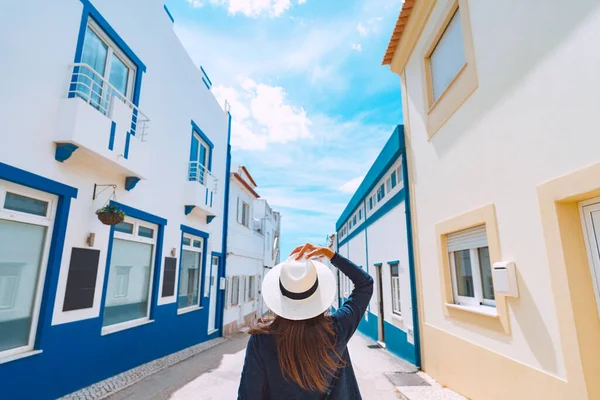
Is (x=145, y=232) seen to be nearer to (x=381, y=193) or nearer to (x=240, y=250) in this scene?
(x=381, y=193)

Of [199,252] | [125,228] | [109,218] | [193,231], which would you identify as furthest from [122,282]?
[199,252]

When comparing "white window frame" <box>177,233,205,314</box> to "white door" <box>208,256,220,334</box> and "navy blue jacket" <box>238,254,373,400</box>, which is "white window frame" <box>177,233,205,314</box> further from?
"navy blue jacket" <box>238,254,373,400</box>

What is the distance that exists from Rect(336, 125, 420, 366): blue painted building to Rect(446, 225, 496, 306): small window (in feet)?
5.25

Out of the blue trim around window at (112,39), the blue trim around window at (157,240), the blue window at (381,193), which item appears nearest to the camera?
the blue trim around window at (112,39)

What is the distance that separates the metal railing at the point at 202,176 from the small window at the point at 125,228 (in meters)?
2.88

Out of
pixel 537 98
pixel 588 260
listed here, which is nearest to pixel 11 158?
pixel 537 98

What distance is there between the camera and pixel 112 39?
6.12 m

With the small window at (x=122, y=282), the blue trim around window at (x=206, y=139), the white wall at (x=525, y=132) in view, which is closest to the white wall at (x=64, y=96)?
the blue trim around window at (x=206, y=139)

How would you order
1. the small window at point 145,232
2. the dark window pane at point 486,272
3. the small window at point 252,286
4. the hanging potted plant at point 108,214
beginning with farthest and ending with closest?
the small window at point 252,286 < the small window at point 145,232 < the hanging potted plant at point 108,214 < the dark window pane at point 486,272

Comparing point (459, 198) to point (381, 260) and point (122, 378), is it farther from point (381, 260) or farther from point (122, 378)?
point (122, 378)

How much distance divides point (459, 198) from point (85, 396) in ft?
20.8

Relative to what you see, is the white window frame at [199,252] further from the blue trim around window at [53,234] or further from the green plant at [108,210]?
the blue trim around window at [53,234]

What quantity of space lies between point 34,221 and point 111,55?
342cm

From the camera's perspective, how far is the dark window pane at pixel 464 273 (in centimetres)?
529
